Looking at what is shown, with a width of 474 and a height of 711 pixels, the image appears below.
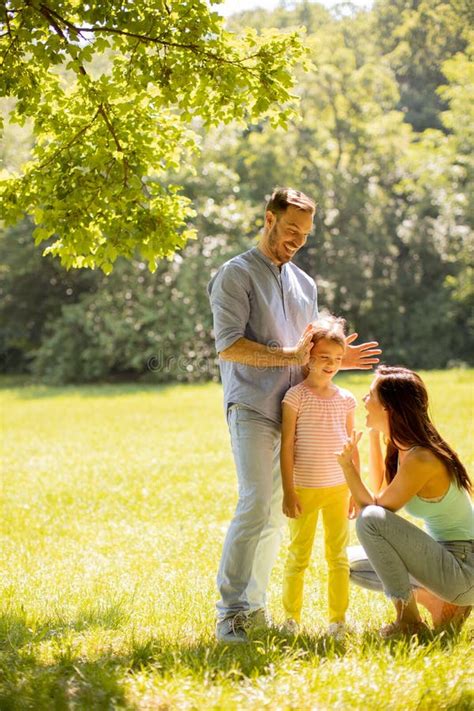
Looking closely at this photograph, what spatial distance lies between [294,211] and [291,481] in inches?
53.4

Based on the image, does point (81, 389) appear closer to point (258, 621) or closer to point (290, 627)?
point (258, 621)

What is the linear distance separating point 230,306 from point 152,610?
72.4 inches

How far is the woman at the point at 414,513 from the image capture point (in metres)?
4.17

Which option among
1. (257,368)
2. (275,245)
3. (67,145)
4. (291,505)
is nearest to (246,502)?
(291,505)

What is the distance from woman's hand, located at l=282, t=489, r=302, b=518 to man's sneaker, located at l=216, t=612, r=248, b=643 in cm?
55

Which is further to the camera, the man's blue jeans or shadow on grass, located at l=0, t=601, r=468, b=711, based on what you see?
the man's blue jeans

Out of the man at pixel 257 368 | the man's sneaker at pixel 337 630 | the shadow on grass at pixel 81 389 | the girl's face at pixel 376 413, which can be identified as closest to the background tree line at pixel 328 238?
the shadow on grass at pixel 81 389

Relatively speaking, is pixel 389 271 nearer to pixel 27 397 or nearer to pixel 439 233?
pixel 439 233

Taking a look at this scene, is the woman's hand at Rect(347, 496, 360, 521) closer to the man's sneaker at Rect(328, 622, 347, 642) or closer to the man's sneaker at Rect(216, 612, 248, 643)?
the man's sneaker at Rect(328, 622, 347, 642)

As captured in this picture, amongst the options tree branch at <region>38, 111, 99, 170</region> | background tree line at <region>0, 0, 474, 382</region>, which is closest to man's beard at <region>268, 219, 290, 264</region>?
tree branch at <region>38, 111, 99, 170</region>

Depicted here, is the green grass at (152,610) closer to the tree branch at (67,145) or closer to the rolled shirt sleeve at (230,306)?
the rolled shirt sleeve at (230,306)

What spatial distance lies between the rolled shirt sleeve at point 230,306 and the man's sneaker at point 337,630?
4.85ft

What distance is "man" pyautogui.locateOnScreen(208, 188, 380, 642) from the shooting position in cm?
443

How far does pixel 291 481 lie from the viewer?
14.6ft
